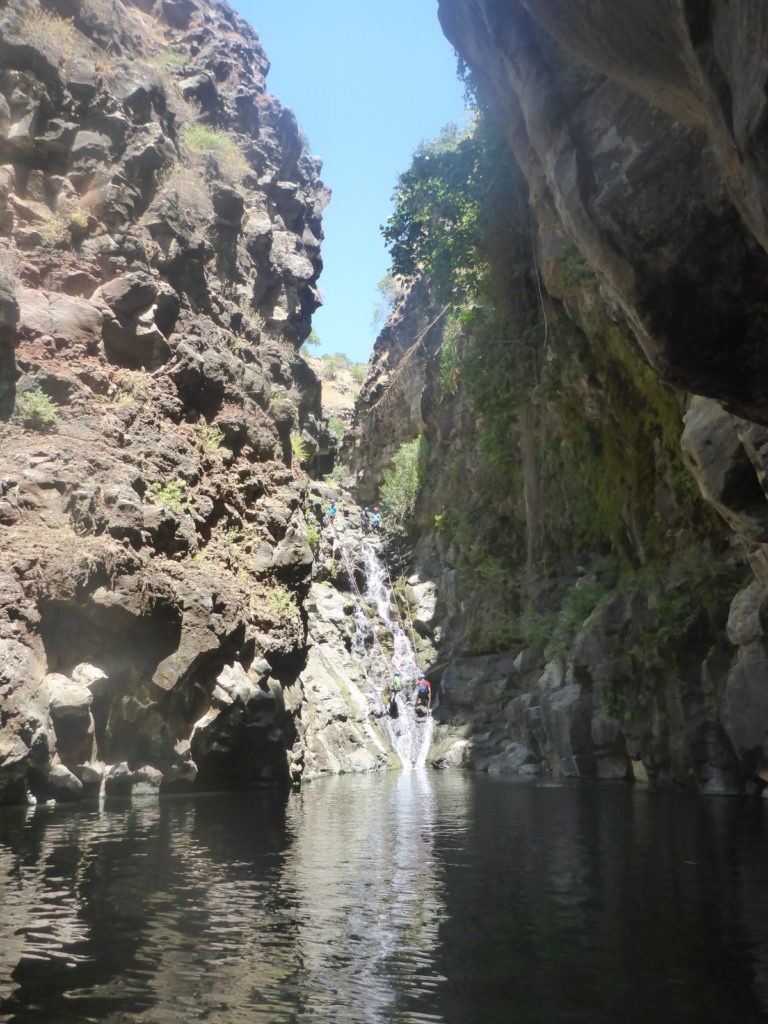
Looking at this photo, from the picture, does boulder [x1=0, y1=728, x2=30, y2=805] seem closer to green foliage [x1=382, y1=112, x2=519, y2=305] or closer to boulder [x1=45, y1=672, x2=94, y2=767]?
boulder [x1=45, y1=672, x2=94, y2=767]

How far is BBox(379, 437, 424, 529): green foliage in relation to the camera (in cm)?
4278

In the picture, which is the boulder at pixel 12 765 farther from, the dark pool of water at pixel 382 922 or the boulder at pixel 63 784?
the dark pool of water at pixel 382 922

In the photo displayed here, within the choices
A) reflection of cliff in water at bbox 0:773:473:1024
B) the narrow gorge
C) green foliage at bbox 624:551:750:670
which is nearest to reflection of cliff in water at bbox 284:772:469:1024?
reflection of cliff in water at bbox 0:773:473:1024

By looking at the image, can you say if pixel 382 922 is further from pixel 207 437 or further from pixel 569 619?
pixel 569 619

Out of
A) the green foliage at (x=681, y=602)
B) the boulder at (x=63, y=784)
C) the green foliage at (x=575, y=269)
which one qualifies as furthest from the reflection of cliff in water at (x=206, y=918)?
the green foliage at (x=575, y=269)

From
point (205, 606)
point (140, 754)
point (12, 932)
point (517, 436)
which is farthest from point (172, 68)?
point (12, 932)

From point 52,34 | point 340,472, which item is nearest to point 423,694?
point 340,472

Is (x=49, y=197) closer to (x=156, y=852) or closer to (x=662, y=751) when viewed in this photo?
(x=156, y=852)

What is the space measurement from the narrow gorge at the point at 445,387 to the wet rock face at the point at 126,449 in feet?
0.25

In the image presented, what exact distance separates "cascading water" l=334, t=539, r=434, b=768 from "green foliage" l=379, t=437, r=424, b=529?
4.07m

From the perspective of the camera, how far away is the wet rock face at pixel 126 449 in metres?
12.7

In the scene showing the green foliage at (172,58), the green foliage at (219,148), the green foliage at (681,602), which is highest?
the green foliage at (172,58)

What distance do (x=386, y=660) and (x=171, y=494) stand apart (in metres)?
19.4

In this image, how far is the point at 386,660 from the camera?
34094 millimetres
